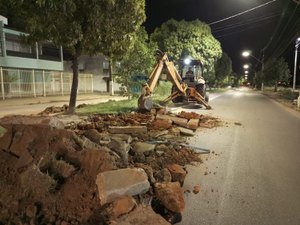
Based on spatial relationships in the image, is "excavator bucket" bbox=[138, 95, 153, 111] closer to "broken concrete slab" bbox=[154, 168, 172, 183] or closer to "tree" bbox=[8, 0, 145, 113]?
"tree" bbox=[8, 0, 145, 113]

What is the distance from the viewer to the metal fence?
22375mm

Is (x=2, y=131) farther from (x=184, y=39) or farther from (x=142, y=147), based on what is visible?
(x=184, y=39)

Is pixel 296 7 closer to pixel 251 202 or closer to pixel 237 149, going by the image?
pixel 237 149

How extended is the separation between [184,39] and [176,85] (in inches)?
806

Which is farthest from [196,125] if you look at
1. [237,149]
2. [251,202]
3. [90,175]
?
[90,175]

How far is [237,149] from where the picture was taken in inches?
318

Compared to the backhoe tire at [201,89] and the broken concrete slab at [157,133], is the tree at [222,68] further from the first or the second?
the broken concrete slab at [157,133]

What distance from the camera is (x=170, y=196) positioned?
4.26 metres

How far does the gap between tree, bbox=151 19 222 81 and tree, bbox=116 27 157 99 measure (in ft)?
47.0

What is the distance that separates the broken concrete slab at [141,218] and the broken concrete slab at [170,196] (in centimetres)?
34

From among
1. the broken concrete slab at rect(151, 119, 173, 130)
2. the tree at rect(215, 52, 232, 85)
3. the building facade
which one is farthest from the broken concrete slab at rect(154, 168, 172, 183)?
the tree at rect(215, 52, 232, 85)

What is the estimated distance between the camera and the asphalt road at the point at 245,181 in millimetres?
4211

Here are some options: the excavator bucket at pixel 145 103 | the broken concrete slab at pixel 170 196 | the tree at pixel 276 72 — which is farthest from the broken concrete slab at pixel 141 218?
the tree at pixel 276 72

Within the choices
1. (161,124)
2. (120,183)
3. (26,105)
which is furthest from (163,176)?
(26,105)
